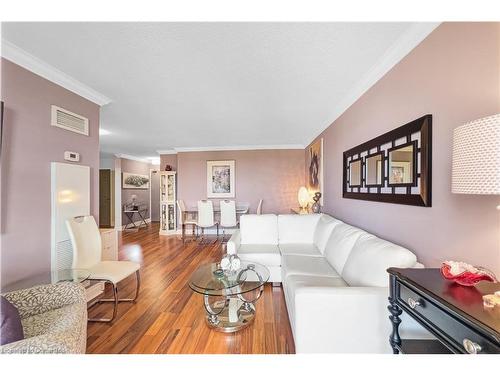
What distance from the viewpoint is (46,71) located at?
1992mm

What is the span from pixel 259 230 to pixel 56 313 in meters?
2.33

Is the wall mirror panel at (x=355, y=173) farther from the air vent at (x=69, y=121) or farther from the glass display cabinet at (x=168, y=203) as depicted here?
the glass display cabinet at (x=168, y=203)

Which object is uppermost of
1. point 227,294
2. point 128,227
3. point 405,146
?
point 405,146

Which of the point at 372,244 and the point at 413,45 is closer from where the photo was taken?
the point at 413,45

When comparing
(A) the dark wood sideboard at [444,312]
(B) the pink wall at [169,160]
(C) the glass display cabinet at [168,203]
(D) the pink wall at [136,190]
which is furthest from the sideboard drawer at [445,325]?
(D) the pink wall at [136,190]

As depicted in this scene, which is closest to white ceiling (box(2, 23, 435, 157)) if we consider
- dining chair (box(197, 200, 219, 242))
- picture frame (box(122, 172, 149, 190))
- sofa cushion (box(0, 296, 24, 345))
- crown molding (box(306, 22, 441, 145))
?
crown molding (box(306, 22, 441, 145))

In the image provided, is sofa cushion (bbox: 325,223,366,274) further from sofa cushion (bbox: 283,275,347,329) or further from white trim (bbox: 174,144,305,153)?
white trim (bbox: 174,144,305,153)

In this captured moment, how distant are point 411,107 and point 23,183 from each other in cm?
317

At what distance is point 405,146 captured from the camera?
163 cm

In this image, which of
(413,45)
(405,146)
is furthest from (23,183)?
(413,45)

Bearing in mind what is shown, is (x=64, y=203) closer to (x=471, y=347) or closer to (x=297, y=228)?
(x=297, y=228)

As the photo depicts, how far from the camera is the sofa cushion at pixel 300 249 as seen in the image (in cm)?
267

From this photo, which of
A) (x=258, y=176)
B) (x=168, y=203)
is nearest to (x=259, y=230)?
(x=258, y=176)
